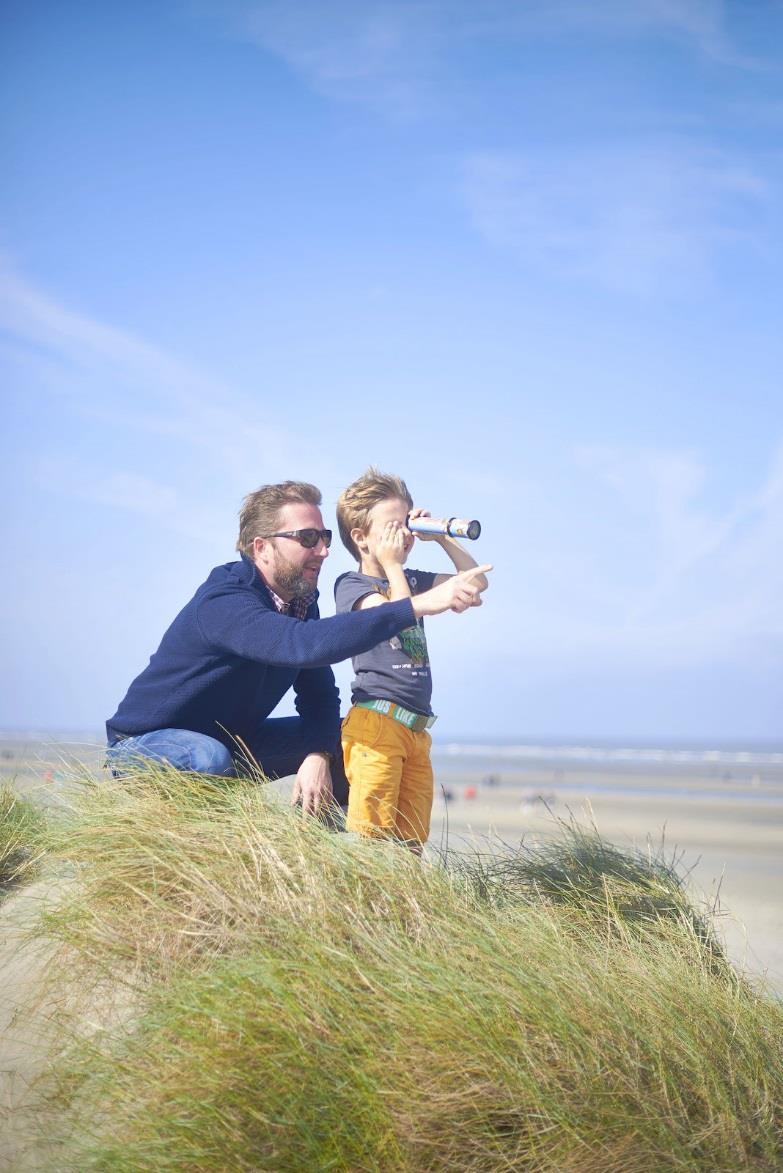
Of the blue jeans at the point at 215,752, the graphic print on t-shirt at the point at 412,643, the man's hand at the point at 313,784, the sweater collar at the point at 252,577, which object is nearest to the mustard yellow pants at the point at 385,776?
the man's hand at the point at 313,784

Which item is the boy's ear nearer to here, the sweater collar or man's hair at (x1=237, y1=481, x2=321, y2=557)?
man's hair at (x1=237, y1=481, x2=321, y2=557)

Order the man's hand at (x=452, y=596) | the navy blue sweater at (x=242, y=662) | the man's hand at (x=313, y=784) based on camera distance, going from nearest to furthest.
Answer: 1. the man's hand at (x=452, y=596)
2. the navy blue sweater at (x=242, y=662)
3. the man's hand at (x=313, y=784)

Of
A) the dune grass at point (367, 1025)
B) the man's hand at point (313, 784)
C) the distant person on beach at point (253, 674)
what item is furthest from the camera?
the man's hand at point (313, 784)

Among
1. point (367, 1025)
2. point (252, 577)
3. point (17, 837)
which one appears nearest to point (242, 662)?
point (252, 577)

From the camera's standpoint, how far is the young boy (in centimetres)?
457

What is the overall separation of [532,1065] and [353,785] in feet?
6.71

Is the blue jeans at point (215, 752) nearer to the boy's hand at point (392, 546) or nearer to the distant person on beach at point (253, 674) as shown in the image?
the distant person on beach at point (253, 674)

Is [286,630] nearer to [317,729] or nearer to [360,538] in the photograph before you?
[317,729]

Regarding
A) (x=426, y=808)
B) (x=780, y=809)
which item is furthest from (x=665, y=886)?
(x=780, y=809)

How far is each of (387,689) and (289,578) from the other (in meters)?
0.67

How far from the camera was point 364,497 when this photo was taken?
512 cm

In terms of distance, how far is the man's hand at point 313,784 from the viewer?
4.51 meters

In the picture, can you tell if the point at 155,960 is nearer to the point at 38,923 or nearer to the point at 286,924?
the point at 286,924

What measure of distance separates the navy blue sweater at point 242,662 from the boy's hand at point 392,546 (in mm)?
439
